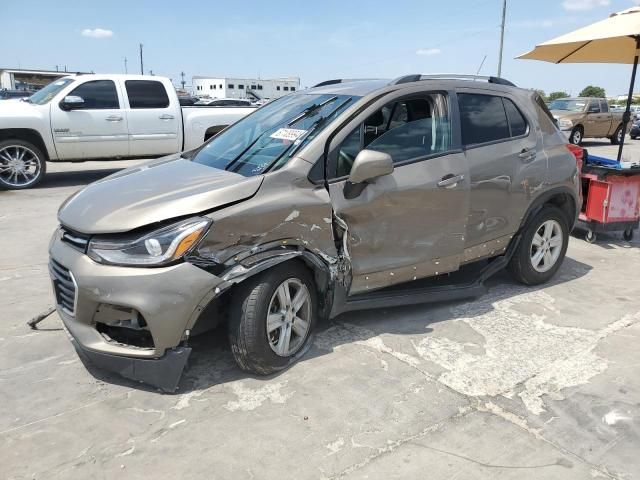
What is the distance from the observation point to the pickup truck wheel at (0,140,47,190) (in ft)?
30.4

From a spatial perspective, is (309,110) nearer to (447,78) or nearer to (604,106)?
(447,78)

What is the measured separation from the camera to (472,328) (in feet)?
13.6

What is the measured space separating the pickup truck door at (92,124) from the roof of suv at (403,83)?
6.51 m

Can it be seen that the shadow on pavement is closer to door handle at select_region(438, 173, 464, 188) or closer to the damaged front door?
the damaged front door

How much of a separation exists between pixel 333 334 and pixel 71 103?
760cm

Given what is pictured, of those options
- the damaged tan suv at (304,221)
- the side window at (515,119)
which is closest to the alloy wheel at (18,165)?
the damaged tan suv at (304,221)

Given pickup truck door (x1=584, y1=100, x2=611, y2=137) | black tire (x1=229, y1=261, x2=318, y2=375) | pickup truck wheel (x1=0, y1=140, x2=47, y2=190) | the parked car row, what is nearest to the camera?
black tire (x1=229, y1=261, x2=318, y2=375)

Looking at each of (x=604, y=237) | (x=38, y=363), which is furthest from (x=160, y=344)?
(x=604, y=237)

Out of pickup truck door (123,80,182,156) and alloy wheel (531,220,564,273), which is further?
pickup truck door (123,80,182,156)

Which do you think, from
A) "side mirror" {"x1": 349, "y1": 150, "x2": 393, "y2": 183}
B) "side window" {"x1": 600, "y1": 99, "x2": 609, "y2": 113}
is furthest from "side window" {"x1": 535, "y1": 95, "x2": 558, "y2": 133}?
"side window" {"x1": 600, "y1": 99, "x2": 609, "y2": 113}

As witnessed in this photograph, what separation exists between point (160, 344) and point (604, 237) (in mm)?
6257

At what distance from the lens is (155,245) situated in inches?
114

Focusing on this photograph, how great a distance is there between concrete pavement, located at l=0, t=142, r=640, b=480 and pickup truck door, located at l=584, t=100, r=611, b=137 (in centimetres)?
1673

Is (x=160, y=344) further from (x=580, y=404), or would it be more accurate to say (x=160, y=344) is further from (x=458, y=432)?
(x=580, y=404)
